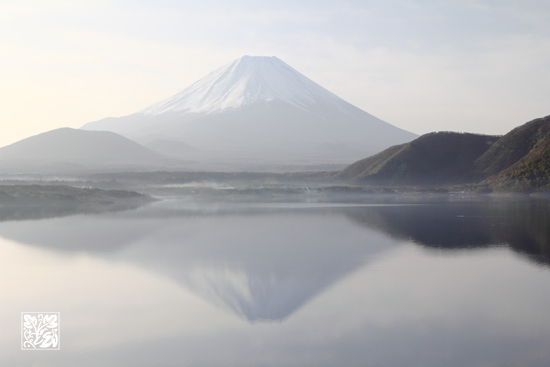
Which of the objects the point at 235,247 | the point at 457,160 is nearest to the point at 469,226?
the point at 235,247

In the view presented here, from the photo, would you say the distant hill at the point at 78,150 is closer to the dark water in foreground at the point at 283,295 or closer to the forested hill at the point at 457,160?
the forested hill at the point at 457,160

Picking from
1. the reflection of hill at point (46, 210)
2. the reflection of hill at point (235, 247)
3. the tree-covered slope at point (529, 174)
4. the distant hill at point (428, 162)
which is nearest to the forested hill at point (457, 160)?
the distant hill at point (428, 162)

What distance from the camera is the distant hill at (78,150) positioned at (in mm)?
126938

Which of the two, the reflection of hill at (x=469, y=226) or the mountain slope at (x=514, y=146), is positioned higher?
the mountain slope at (x=514, y=146)

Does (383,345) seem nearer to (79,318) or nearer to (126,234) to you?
(79,318)

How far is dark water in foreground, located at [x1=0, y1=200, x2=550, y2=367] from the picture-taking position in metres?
9.27

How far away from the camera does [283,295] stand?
1295 centimetres

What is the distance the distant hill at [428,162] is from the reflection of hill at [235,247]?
3542 cm

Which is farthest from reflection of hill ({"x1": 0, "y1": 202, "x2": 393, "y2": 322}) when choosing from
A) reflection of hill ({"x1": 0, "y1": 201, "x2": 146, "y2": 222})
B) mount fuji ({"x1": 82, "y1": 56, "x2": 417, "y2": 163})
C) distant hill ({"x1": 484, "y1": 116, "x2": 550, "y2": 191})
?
mount fuji ({"x1": 82, "y1": 56, "x2": 417, "y2": 163})

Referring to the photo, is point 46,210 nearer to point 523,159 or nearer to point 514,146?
point 523,159

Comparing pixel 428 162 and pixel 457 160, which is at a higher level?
pixel 457 160

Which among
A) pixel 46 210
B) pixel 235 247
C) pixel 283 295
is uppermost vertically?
pixel 46 210

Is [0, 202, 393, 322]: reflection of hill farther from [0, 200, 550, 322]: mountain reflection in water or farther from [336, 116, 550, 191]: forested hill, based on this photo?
[336, 116, 550, 191]: forested hill

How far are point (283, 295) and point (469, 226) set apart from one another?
658 inches
